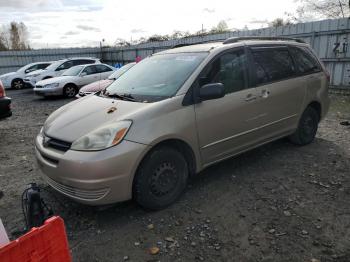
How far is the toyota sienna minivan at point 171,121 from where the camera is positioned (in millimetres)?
3227

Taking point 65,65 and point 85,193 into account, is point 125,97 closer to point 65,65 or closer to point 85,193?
point 85,193

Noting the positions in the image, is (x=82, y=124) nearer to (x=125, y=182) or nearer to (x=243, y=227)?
(x=125, y=182)

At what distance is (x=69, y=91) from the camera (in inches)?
547

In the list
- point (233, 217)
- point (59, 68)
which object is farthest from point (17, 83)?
point (233, 217)

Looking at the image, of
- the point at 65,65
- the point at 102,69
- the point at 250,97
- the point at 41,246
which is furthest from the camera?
the point at 65,65

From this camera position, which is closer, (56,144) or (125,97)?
(56,144)

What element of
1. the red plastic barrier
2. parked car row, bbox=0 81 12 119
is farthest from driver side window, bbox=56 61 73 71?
the red plastic barrier

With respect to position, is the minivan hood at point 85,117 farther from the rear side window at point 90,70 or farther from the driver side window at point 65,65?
the driver side window at point 65,65

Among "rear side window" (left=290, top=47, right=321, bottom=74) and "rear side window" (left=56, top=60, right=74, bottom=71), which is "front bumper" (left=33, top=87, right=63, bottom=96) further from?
"rear side window" (left=290, top=47, right=321, bottom=74)

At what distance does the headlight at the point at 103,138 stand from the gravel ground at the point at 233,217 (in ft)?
2.88

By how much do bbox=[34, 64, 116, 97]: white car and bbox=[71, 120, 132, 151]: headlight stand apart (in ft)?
36.5

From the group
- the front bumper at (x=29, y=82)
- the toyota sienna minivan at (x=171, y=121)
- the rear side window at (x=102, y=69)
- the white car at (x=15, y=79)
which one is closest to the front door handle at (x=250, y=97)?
the toyota sienna minivan at (x=171, y=121)

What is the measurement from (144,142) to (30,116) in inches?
315

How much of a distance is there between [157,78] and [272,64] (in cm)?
183
